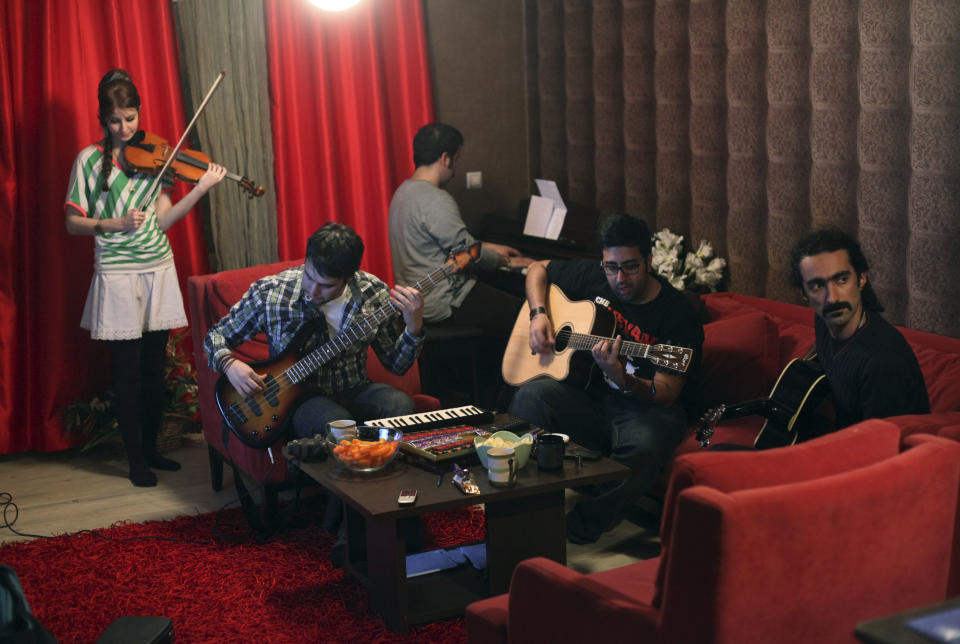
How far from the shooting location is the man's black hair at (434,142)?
4.18 m

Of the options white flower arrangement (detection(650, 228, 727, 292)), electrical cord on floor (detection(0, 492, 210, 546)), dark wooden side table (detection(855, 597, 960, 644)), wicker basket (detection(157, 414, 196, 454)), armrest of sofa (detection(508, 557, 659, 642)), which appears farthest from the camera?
wicker basket (detection(157, 414, 196, 454))

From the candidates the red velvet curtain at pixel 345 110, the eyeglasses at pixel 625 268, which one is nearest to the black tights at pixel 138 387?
the red velvet curtain at pixel 345 110

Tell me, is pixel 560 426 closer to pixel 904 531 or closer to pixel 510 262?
pixel 510 262

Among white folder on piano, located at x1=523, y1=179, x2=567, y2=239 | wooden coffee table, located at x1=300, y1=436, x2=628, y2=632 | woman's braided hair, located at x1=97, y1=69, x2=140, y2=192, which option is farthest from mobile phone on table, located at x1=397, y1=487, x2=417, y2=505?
white folder on piano, located at x1=523, y1=179, x2=567, y2=239

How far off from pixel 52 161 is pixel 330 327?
1.65m

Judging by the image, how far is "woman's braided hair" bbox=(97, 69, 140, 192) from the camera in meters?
3.55

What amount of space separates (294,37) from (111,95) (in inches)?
47.0

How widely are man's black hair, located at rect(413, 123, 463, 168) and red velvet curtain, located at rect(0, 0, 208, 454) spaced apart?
3.50 ft

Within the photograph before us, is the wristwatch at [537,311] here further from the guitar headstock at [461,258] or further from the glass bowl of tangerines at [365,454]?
the glass bowl of tangerines at [365,454]

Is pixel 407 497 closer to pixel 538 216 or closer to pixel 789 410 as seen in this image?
pixel 789 410

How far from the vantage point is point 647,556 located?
302cm

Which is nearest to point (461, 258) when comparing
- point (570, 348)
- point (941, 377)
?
point (570, 348)

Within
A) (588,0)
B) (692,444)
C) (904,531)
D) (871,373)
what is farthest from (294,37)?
(904,531)

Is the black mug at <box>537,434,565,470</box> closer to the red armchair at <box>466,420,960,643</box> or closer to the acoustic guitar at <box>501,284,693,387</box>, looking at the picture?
the acoustic guitar at <box>501,284,693,387</box>
